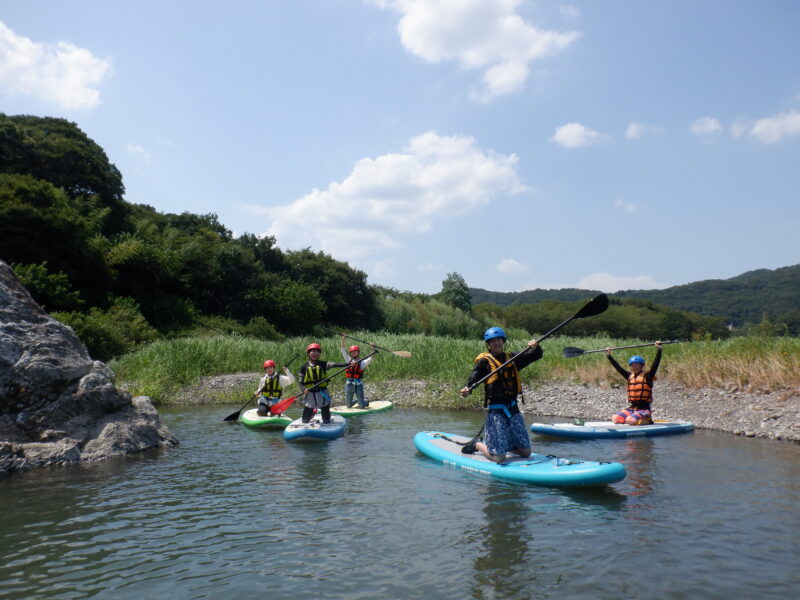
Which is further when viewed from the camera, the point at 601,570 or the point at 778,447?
the point at 778,447

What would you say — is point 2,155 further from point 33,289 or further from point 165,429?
point 165,429

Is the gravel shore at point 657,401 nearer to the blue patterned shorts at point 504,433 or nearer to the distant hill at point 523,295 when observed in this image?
the blue patterned shorts at point 504,433

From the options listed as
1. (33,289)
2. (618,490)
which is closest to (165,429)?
(618,490)

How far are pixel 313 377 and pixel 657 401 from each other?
7855 millimetres

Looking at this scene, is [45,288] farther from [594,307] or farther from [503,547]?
[503,547]

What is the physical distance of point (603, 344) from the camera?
20.3m

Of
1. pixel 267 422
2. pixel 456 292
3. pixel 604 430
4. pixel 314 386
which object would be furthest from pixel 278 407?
pixel 456 292

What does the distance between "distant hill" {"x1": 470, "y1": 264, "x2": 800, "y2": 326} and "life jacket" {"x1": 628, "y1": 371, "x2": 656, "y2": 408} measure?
7734 centimetres

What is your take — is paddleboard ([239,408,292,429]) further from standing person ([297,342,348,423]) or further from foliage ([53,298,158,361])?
foliage ([53,298,158,361])

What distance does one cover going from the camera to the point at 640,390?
1049 centimetres

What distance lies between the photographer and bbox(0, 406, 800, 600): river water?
13.6 ft

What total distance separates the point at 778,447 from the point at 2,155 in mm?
32624

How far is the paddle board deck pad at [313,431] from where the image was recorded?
959 cm

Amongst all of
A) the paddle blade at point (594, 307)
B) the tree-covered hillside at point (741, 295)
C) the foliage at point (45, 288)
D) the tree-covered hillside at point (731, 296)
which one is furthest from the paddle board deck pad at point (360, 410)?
the tree-covered hillside at point (741, 295)
